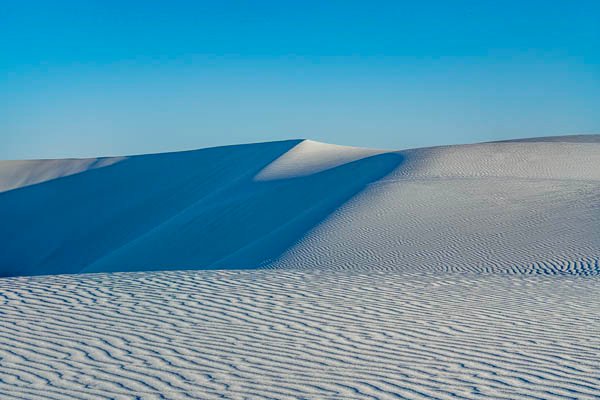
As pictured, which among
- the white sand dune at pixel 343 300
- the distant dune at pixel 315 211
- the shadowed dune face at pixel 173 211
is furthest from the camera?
the shadowed dune face at pixel 173 211

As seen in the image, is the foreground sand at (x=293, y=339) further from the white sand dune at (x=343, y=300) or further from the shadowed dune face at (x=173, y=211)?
the shadowed dune face at (x=173, y=211)

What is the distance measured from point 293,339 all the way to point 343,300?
2169 millimetres

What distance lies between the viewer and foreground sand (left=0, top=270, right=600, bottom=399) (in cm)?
526

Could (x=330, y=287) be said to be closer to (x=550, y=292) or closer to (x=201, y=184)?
(x=550, y=292)

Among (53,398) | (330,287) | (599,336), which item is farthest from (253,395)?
(330,287)

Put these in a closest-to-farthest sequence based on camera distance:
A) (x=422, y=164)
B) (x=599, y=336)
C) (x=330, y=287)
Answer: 1. (x=599, y=336)
2. (x=330, y=287)
3. (x=422, y=164)

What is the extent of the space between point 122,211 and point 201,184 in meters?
4.33

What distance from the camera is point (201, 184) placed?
124 feet

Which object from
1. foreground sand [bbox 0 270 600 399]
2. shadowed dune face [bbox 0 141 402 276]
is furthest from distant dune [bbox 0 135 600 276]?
foreground sand [bbox 0 270 600 399]

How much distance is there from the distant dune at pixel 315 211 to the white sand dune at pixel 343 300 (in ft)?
0.37

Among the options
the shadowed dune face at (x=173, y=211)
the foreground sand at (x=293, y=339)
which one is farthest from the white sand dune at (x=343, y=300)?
the shadowed dune face at (x=173, y=211)

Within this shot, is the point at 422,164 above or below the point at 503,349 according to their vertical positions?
above

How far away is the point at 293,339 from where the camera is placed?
6.76 m

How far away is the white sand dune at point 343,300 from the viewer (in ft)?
17.9
